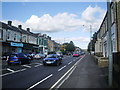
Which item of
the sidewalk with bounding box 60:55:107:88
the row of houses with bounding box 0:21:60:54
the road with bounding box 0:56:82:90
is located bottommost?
the sidewalk with bounding box 60:55:107:88

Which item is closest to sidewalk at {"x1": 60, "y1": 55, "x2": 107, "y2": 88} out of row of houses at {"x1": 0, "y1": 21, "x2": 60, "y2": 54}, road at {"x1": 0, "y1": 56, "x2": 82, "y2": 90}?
road at {"x1": 0, "y1": 56, "x2": 82, "y2": 90}

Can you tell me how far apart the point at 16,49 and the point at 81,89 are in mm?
36137

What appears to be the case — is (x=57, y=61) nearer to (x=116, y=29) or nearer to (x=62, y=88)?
(x=116, y=29)

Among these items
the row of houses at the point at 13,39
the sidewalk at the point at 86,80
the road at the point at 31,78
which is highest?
the row of houses at the point at 13,39

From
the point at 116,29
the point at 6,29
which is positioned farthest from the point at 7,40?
the point at 116,29

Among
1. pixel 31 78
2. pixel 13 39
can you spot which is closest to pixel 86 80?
pixel 31 78

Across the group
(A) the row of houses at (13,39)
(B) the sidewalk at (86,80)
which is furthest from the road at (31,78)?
(A) the row of houses at (13,39)

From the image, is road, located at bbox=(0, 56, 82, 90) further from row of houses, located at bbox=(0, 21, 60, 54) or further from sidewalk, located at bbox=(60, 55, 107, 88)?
row of houses, located at bbox=(0, 21, 60, 54)

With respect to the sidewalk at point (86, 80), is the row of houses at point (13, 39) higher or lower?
higher

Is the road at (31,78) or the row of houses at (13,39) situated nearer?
the road at (31,78)

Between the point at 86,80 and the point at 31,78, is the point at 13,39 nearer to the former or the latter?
the point at 31,78

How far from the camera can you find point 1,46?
110 ft

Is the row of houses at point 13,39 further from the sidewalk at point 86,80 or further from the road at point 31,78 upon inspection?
the sidewalk at point 86,80

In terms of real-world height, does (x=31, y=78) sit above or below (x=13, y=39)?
below
